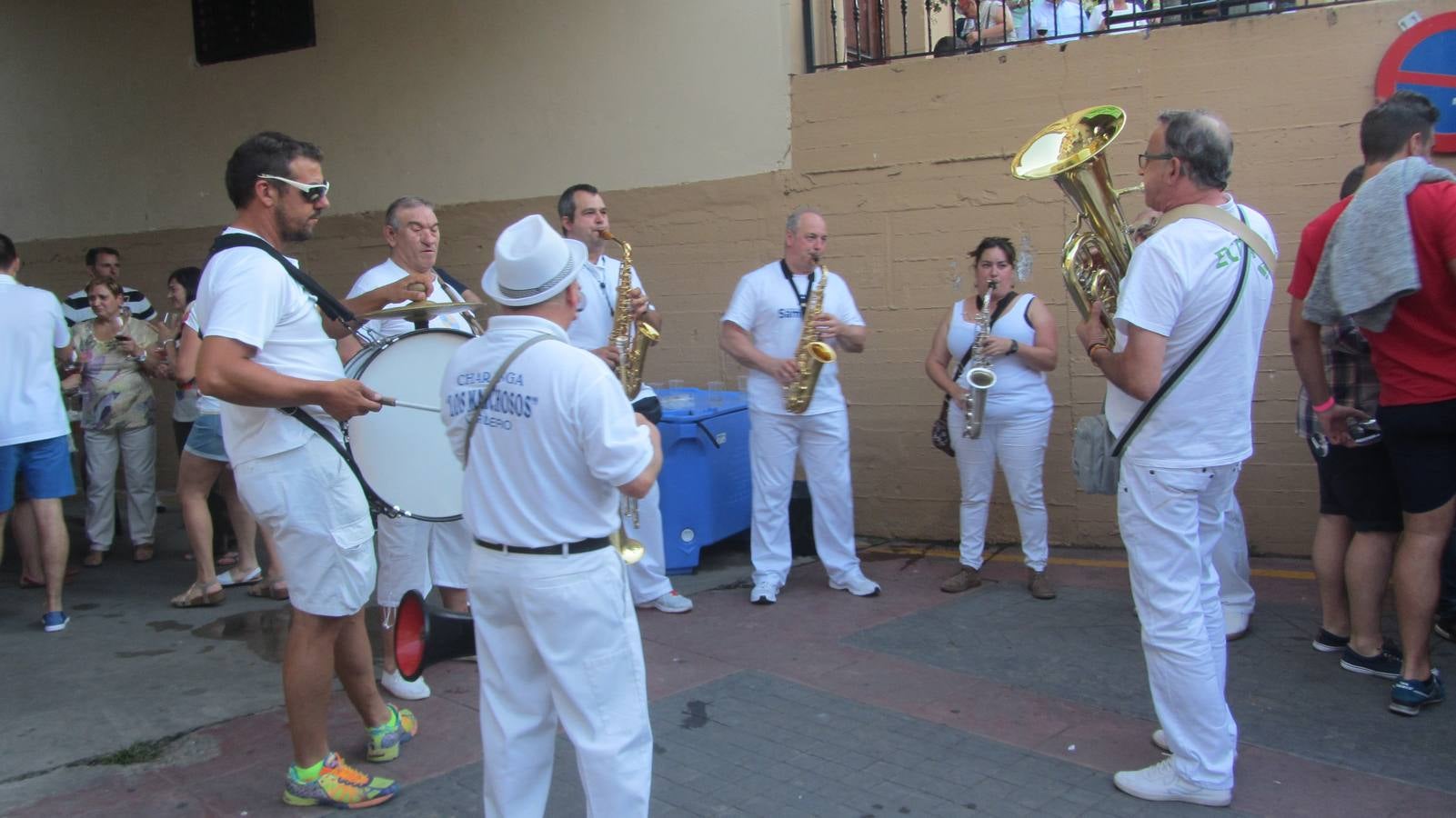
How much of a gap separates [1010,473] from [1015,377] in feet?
1.65

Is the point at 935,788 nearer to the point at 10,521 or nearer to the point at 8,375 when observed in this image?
the point at 8,375

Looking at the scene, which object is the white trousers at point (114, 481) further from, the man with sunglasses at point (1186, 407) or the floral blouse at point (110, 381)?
the man with sunglasses at point (1186, 407)

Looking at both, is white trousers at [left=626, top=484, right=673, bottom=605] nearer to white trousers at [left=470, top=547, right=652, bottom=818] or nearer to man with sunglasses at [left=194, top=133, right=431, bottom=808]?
man with sunglasses at [left=194, top=133, right=431, bottom=808]

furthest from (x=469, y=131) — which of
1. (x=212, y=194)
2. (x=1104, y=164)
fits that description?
(x=1104, y=164)

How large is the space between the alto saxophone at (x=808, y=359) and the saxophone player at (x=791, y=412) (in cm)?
1

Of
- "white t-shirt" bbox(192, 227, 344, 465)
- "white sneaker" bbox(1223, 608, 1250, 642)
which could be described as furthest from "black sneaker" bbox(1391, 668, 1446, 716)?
"white t-shirt" bbox(192, 227, 344, 465)

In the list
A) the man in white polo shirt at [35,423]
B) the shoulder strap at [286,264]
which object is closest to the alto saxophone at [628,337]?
the shoulder strap at [286,264]

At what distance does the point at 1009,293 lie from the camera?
20.4 ft

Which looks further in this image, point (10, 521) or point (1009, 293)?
point (10, 521)

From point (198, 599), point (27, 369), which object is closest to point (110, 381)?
point (27, 369)

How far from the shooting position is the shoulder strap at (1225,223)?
11.9 ft

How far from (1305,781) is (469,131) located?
712 centimetres

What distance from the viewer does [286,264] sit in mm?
3641

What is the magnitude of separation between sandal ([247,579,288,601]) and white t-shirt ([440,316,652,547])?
3971 millimetres
